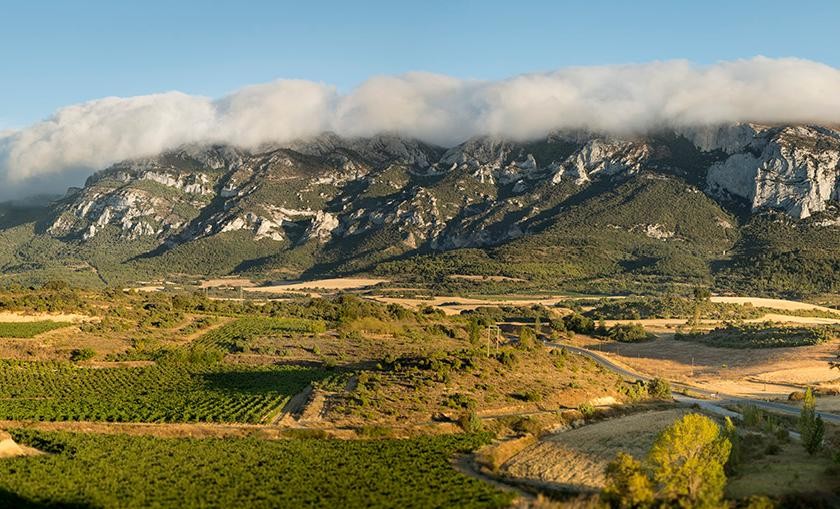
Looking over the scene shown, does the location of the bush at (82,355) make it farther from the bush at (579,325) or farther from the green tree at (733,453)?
the bush at (579,325)

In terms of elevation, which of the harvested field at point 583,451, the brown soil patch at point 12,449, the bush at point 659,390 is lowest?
the bush at point 659,390

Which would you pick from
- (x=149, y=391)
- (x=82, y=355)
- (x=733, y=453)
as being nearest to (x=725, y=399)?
(x=733, y=453)

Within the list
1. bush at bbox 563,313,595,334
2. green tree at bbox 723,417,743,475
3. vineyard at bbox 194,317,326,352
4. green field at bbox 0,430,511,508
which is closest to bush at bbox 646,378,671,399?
green tree at bbox 723,417,743,475

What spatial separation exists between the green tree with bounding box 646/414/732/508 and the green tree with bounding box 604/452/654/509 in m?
1.51

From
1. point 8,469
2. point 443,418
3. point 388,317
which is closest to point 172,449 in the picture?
point 8,469

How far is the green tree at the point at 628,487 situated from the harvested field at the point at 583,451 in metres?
6.58

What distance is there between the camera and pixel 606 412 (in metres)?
84.3

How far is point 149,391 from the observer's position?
87125 mm

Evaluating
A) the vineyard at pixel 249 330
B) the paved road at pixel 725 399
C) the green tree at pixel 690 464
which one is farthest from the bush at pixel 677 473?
the vineyard at pixel 249 330

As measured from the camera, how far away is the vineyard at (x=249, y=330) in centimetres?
12709

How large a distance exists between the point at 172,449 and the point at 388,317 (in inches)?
4278

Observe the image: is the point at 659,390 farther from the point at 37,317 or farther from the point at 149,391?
the point at 37,317

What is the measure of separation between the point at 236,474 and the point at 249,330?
94233 mm

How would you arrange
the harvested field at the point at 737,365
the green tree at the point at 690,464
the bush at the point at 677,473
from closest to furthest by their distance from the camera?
the bush at the point at 677,473
the green tree at the point at 690,464
the harvested field at the point at 737,365
